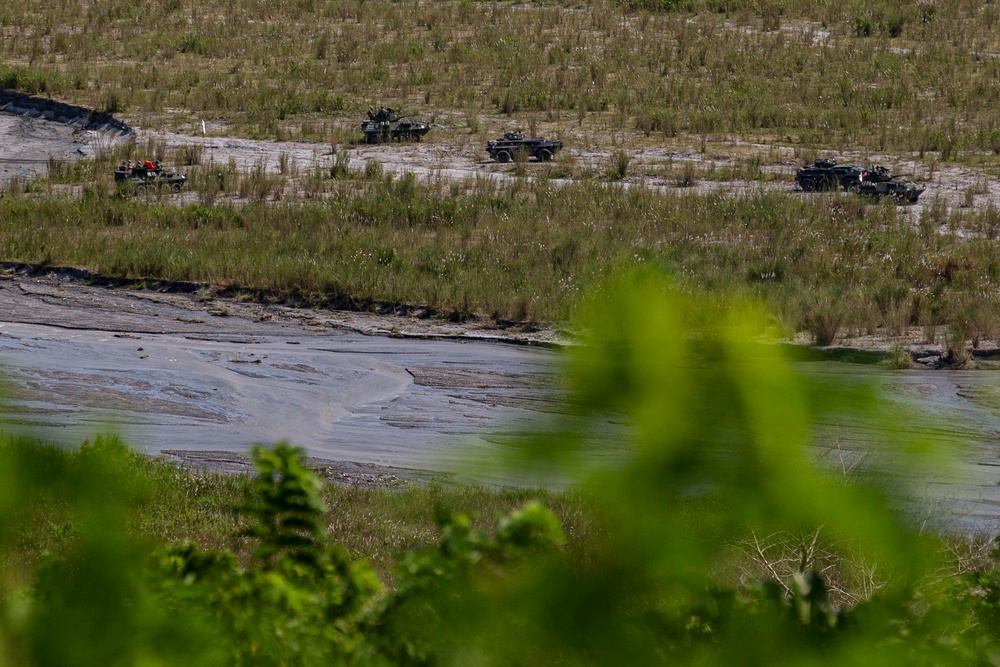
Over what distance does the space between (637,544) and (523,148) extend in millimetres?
24291

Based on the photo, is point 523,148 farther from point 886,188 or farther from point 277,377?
point 277,377

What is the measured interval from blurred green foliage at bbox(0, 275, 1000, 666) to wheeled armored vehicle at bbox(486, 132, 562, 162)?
24.1 m

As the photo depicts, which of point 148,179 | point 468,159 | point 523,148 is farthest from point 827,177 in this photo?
point 148,179

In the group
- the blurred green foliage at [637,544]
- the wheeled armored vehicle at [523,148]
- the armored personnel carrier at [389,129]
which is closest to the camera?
the blurred green foliage at [637,544]

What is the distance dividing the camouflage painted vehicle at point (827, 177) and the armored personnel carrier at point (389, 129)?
9512mm

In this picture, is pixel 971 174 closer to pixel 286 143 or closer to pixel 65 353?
pixel 286 143

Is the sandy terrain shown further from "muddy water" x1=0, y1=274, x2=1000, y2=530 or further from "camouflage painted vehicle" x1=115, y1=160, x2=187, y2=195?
"camouflage painted vehicle" x1=115, y1=160, x2=187, y2=195

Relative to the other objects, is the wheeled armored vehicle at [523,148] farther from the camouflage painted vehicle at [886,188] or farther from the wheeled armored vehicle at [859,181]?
the camouflage painted vehicle at [886,188]

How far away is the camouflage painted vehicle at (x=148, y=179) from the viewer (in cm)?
2187

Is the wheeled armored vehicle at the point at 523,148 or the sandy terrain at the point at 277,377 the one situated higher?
the wheeled armored vehicle at the point at 523,148

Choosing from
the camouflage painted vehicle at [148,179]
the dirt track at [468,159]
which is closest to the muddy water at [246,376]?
the camouflage painted vehicle at [148,179]

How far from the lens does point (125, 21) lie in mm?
41656

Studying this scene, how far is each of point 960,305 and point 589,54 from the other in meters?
23.8

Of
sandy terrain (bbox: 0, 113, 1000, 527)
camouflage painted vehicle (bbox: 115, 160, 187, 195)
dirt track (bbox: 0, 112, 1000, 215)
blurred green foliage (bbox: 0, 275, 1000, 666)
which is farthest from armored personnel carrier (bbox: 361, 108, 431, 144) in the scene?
blurred green foliage (bbox: 0, 275, 1000, 666)
